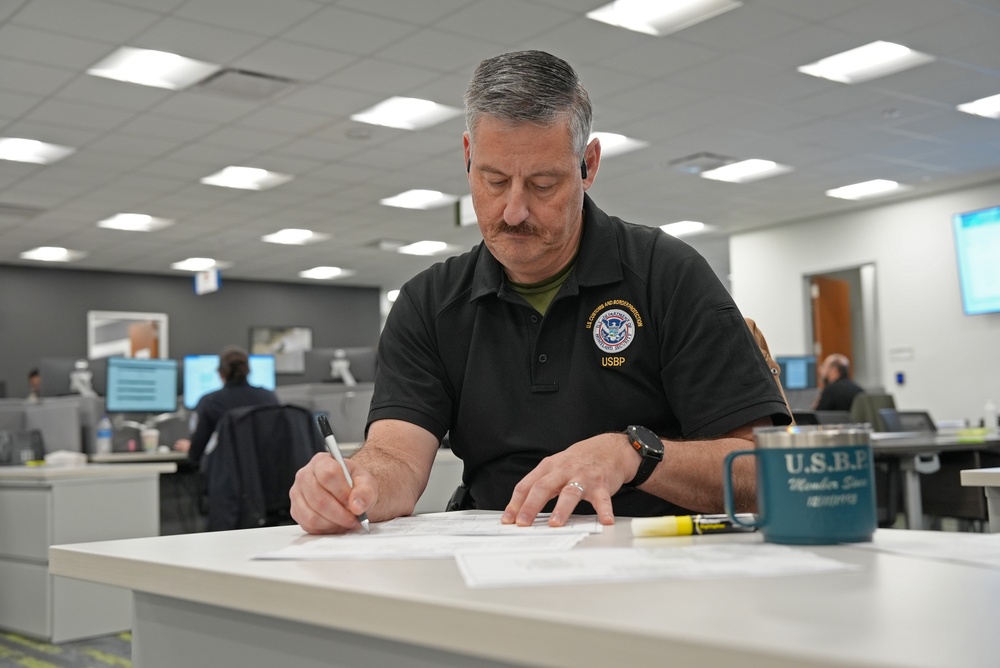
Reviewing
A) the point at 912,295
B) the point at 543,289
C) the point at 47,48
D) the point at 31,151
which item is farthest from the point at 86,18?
the point at 912,295

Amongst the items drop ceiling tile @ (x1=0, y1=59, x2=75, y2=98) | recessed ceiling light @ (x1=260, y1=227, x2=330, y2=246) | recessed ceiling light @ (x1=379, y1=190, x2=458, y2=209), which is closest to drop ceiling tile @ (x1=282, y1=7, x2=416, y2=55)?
drop ceiling tile @ (x1=0, y1=59, x2=75, y2=98)

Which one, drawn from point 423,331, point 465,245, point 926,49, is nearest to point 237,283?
point 465,245

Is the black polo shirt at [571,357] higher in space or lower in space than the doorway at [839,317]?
lower

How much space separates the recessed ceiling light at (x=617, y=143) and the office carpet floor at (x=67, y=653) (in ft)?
15.6

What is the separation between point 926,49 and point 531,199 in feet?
16.9

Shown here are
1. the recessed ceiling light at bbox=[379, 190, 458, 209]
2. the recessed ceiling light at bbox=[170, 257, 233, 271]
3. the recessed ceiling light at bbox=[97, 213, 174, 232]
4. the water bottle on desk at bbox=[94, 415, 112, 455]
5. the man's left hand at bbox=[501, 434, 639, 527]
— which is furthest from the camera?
the recessed ceiling light at bbox=[170, 257, 233, 271]

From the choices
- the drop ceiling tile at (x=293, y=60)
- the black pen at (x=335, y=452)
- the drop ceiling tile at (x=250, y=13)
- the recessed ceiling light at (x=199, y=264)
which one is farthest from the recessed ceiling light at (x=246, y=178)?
the black pen at (x=335, y=452)

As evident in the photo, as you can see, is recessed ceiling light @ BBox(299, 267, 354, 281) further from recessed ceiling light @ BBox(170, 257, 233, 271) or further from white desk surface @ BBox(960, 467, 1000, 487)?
white desk surface @ BBox(960, 467, 1000, 487)

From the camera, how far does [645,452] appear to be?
1.18 m

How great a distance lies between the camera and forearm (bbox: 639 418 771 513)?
1.20 metres

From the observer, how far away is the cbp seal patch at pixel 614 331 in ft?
4.76

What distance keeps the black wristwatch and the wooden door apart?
9907 millimetres

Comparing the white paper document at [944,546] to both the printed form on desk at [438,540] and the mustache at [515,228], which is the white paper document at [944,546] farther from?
the mustache at [515,228]

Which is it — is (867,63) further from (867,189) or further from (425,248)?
(425,248)
